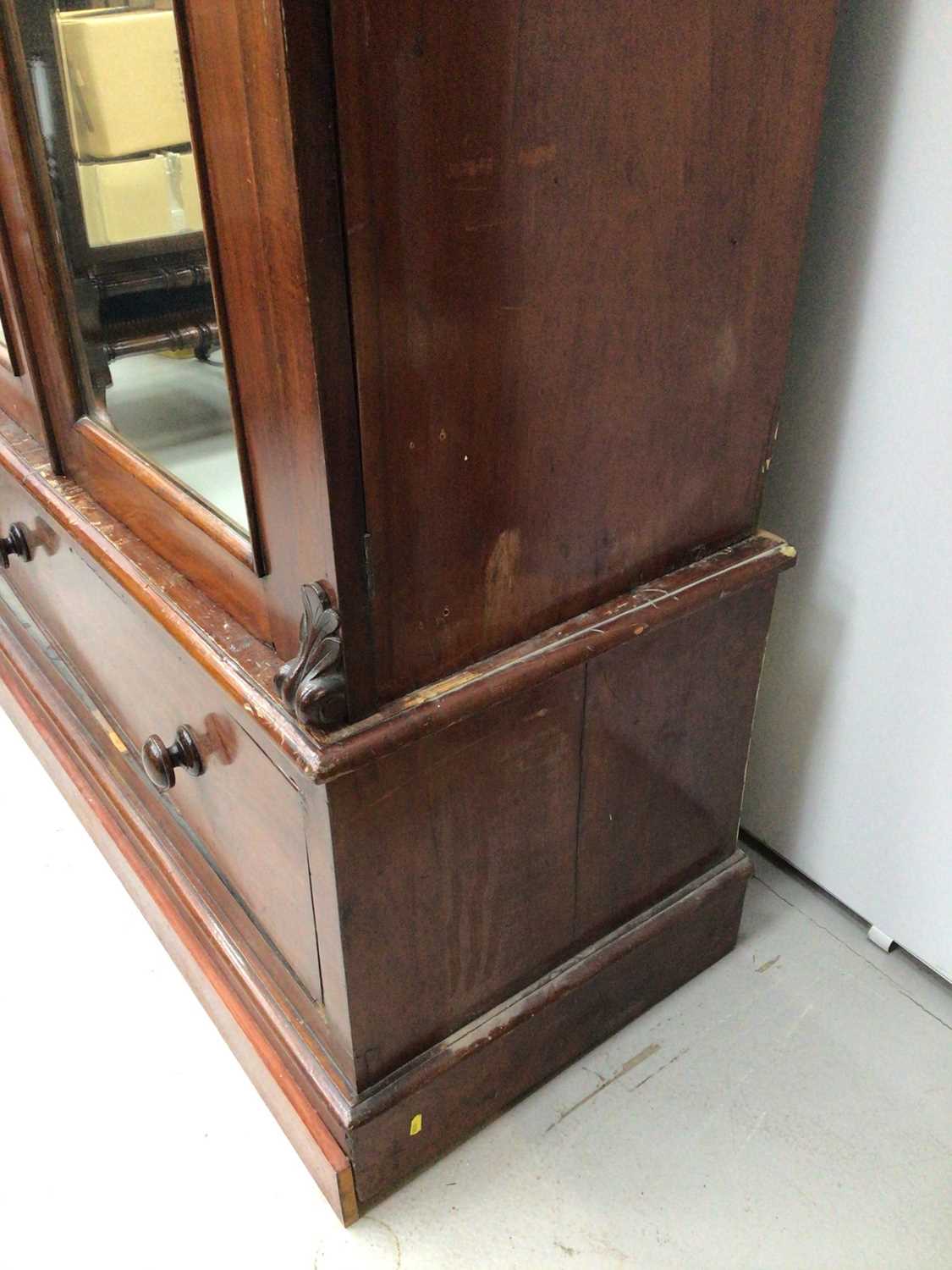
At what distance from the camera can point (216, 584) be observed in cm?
74

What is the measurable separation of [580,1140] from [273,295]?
765 millimetres

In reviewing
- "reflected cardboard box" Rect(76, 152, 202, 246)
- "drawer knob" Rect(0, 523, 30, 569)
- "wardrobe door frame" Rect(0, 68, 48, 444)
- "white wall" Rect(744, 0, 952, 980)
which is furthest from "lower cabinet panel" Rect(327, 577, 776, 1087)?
Result: "drawer knob" Rect(0, 523, 30, 569)

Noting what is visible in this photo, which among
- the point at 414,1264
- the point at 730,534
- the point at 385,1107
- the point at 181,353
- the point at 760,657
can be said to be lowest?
the point at 414,1264

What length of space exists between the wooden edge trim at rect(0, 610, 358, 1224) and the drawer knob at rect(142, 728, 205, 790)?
0.62 feet

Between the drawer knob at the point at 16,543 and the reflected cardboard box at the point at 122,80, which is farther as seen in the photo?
the drawer knob at the point at 16,543

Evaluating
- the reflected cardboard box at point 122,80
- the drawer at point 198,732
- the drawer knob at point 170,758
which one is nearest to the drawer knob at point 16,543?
the drawer at point 198,732

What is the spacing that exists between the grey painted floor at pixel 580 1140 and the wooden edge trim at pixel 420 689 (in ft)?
1.54

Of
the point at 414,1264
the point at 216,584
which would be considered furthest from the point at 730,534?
the point at 414,1264

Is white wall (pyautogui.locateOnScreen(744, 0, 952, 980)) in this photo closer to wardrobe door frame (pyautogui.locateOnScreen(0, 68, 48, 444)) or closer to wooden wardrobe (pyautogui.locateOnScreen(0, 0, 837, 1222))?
wooden wardrobe (pyautogui.locateOnScreen(0, 0, 837, 1222))

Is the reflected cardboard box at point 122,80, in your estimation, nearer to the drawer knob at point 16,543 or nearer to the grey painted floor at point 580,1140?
the drawer knob at point 16,543

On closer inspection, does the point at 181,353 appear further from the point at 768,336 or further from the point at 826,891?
the point at 826,891

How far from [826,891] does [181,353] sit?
0.86m

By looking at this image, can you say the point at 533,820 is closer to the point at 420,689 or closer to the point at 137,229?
the point at 420,689

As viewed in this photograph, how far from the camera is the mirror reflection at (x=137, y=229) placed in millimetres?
627
